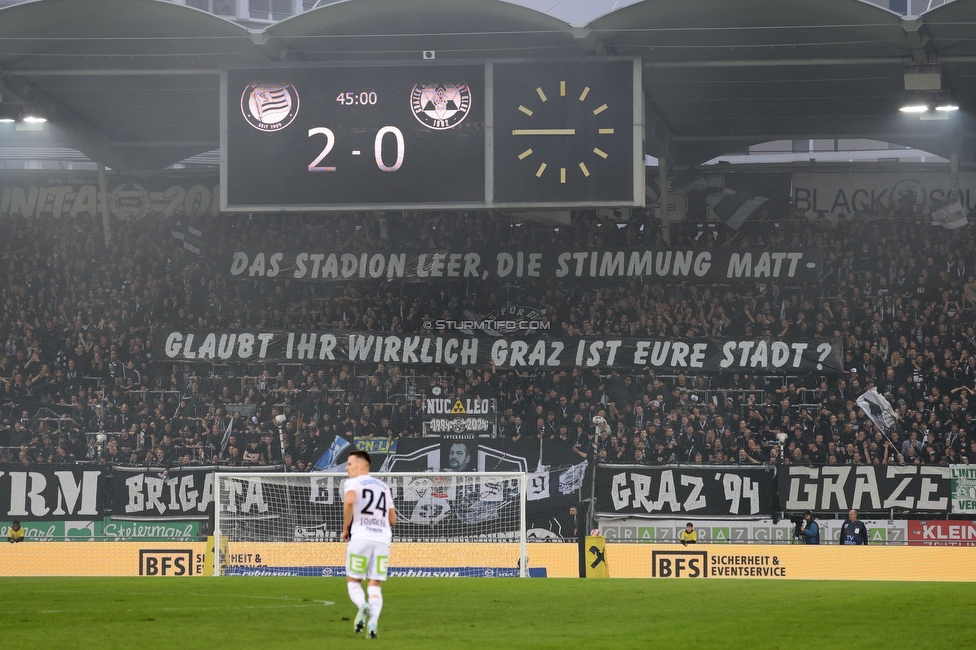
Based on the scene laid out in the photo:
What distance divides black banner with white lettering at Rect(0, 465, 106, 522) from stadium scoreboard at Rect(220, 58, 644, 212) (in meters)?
9.40

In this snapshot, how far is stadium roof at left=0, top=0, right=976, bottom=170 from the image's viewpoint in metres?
22.7

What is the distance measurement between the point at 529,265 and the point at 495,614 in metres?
20.2

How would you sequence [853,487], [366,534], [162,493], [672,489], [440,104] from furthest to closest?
[162,493]
[672,489]
[853,487]
[440,104]
[366,534]

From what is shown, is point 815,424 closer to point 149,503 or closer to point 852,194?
point 852,194

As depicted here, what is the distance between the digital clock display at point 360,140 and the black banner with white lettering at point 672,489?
8395 millimetres

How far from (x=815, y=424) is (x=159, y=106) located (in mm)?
16718

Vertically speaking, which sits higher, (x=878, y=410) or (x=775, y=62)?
(x=775, y=62)

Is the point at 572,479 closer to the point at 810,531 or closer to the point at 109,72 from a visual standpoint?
the point at 810,531

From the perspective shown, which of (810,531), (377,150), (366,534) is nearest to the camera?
(366,534)

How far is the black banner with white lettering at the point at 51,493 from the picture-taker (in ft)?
91.3

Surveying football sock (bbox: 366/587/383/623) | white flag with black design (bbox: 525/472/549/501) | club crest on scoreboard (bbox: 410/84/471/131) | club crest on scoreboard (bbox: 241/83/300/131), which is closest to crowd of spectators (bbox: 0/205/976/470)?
white flag with black design (bbox: 525/472/549/501)

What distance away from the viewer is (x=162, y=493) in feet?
91.0

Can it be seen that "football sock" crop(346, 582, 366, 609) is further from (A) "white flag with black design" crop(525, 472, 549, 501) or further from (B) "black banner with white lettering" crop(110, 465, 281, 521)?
(B) "black banner with white lettering" crop(110, 465, 281, 521)

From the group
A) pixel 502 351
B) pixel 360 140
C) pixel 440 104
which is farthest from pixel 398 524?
pixel 440 104
